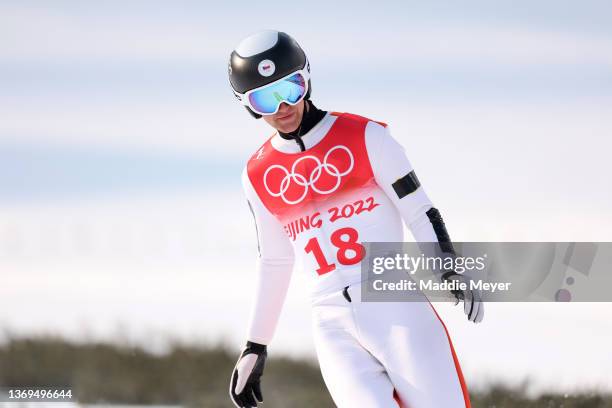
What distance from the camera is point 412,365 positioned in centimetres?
438

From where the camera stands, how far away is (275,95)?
4.88 m

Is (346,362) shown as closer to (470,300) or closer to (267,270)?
(470,300)

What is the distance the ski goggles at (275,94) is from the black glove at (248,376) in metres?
1.34

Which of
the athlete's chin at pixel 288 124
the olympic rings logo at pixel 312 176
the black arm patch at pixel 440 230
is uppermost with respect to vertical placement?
→ the athlete's chin at pixel 288 124

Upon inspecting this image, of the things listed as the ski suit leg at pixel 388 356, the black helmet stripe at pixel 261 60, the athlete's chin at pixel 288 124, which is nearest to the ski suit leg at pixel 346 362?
the ski suit leg at pixel 388 356

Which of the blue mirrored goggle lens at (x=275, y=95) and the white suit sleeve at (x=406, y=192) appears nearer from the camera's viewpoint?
the white suit sleeve at (x=406, y=192)

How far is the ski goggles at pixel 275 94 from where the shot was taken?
192 inches

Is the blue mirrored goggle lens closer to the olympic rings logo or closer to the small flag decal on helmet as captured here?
the small flag decal on helmet

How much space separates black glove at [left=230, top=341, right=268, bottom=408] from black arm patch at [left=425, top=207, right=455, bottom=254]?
4.25 ft

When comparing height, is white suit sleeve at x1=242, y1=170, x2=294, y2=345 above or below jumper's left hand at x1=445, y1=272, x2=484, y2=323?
above

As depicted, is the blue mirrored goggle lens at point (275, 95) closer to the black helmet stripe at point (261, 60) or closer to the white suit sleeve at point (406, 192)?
the black helmet stripe at point (261, 60)

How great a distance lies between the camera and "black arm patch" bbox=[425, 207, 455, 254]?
456cm

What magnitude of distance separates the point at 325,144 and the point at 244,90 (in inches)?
21.2

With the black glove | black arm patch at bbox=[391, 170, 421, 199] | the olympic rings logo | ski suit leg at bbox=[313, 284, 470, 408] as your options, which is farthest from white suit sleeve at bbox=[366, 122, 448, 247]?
the black glove
